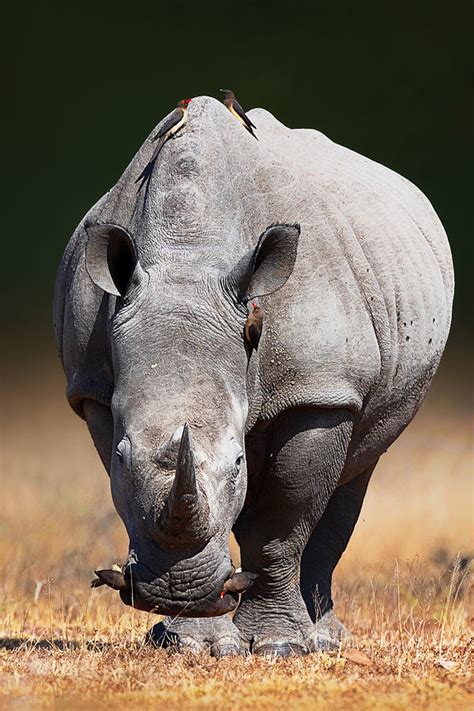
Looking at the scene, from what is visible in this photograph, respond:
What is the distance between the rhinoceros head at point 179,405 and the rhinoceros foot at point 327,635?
1.50m

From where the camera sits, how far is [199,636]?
8.54 m

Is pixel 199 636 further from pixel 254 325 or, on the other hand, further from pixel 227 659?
pixel 254 325

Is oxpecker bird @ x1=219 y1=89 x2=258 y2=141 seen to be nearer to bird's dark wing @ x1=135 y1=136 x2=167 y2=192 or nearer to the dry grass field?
bird's dark wing @ x1=135 y1=136 x2=167 y2=192

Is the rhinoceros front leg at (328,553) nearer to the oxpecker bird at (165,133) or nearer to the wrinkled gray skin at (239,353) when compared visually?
the wrinkled gray skin at (239,353)

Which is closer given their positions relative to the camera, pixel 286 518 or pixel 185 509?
pixel 185 509

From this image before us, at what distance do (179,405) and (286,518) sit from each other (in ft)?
4.45

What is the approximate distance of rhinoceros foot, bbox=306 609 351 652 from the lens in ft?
28.9

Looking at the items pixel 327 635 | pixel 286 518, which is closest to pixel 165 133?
pixel 286 518

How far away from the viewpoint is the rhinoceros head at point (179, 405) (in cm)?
710

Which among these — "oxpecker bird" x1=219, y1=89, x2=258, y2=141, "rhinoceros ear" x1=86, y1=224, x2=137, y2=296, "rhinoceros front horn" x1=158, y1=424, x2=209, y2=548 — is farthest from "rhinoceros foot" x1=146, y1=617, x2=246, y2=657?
"oxpecker bird" x1=219, y1=89, x2=258, y2=141

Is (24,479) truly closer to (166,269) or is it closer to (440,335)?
(440,335)

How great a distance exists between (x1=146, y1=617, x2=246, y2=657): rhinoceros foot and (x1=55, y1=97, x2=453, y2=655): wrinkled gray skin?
11 millimetres

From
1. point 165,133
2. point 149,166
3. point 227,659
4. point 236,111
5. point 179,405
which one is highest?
point 236,111

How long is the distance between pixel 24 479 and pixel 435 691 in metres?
8.45
